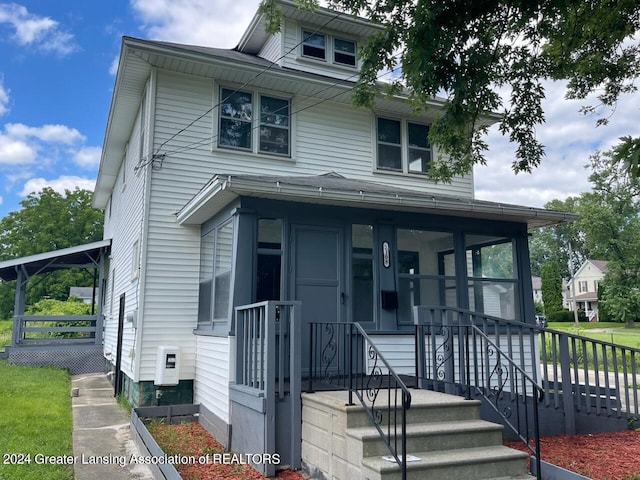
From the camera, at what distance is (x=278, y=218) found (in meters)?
6.76

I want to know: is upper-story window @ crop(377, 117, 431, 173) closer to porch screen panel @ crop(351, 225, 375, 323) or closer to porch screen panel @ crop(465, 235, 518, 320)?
porch screen panel @ crop(465, 235, 518, 320)

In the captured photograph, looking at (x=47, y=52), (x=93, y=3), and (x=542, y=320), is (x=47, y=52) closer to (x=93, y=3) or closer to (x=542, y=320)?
(x=93, y=3)

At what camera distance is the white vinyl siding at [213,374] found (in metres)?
6.21

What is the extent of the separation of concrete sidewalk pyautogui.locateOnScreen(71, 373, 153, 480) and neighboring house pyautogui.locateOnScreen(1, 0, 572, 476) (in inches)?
20.4

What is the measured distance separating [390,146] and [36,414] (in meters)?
7.91

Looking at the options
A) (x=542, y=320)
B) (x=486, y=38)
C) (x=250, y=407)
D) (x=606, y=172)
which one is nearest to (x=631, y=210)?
(x=606, y=172)

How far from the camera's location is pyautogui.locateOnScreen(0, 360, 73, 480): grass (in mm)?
5012

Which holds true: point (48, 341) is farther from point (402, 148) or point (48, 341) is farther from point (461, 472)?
point (461, 472)

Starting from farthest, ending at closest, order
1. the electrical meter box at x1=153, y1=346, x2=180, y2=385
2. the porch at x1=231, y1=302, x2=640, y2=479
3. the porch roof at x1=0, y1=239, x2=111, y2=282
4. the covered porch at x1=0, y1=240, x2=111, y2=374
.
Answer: the porch roof at x1=0, y1=239, x2=111, y2=282
the covered porch at x1=0, y1=240, x2=111, y2=374
the electrical meter box at x1=153, y1=346, x2=180, y2=385
the porch at x1=231, y1=302, x2=640, y2=479

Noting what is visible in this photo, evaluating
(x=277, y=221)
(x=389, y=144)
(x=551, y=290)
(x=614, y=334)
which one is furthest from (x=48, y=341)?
(x=551, y=290)

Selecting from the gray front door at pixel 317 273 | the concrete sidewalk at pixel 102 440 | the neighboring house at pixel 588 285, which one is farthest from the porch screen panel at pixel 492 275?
the neighboring house at pixel 588 285

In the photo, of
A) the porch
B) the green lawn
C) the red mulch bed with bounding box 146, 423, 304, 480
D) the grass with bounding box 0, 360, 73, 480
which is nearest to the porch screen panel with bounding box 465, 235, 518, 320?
the porch

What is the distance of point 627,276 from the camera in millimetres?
38125

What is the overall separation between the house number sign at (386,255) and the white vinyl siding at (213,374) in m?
2.56
